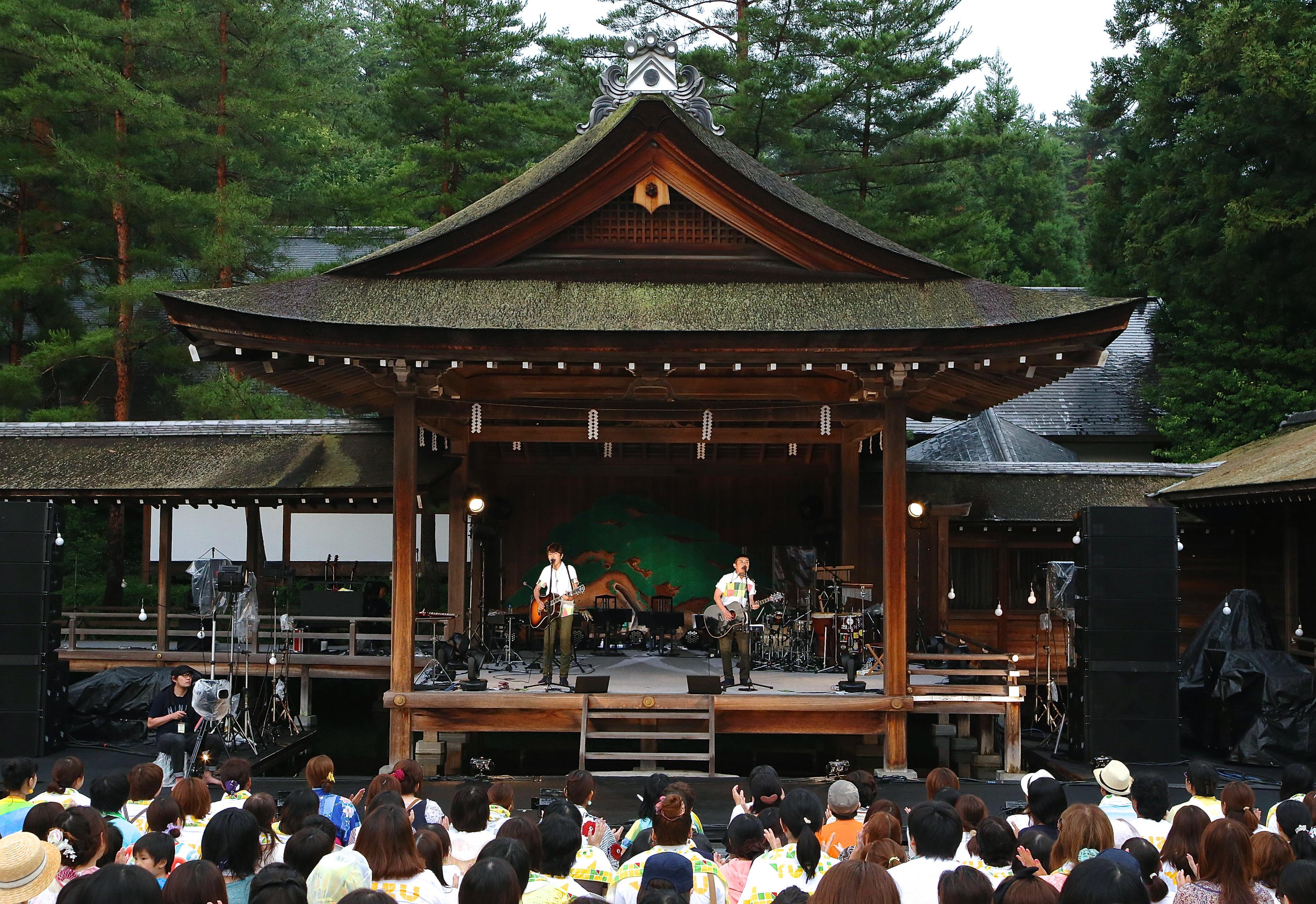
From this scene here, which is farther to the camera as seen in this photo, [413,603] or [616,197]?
[616,197]

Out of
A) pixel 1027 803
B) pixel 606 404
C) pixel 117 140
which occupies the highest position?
pixel 117 140

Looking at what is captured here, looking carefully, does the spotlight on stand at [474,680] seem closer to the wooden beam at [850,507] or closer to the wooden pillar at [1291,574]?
the wooden beam at [850,507]

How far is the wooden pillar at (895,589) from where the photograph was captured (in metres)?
12.3

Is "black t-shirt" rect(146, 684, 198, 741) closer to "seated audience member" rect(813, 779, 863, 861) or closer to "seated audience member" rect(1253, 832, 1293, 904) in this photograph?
"seated audience member" rect(813, 779, 863, 861)

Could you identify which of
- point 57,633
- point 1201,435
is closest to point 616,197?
point 57,633

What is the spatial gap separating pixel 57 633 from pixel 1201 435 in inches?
798

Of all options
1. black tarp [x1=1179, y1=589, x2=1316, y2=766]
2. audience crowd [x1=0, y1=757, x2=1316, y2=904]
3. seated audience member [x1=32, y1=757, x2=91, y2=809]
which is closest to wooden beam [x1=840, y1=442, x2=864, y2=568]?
black tarp [x1=1179, y1=589, x2=1316, y2=766]

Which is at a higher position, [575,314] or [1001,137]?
[1001,137]

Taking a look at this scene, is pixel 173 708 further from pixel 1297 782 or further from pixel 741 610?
pixel 1297 782

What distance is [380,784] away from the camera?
6.58 meters

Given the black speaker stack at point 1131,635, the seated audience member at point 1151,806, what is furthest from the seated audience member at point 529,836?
the black speaker stack at point 1131,635

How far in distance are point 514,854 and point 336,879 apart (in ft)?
2.31

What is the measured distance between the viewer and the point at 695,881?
16.6 ft

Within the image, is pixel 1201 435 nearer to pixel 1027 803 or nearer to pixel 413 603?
pixel 413 603
